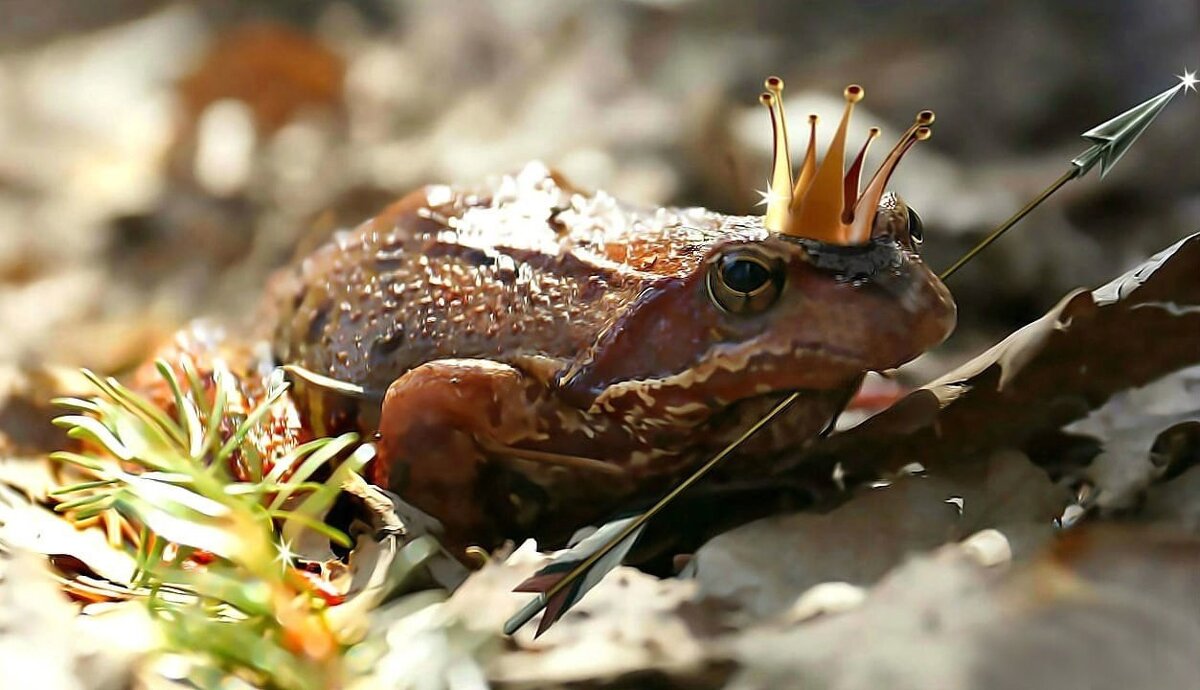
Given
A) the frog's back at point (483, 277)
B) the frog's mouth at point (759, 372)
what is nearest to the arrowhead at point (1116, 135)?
the frog's mouth at point (759, 372)

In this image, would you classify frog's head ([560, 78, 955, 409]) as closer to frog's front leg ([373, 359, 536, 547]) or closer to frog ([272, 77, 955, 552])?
frog ([272, 77, 955, 552])

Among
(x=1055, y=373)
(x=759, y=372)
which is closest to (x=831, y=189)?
(x=759, y=372)

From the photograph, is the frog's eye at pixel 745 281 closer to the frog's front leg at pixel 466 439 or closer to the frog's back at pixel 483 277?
the frog's back at pixel 483 277

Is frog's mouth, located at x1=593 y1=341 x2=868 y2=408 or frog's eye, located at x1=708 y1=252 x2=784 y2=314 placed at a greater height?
frog's eye, located at x1=708 y1=252 x2=784 y2=314

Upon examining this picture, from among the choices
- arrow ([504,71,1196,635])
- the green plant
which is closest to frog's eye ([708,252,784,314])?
arrow ([504,71,1196,635])

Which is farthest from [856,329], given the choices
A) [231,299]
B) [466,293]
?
[231,299]

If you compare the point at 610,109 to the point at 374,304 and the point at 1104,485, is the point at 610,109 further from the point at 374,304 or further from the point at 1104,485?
the point at 1104,485
